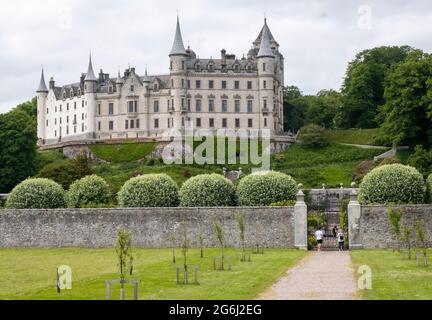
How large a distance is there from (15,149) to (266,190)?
42.3 metres

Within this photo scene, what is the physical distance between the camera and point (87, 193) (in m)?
45.4

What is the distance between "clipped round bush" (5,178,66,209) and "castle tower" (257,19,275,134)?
58335 millimetres

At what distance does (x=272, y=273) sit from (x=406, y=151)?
187 feet

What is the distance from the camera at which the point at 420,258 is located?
99.1 ft

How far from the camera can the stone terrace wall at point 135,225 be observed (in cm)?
3750

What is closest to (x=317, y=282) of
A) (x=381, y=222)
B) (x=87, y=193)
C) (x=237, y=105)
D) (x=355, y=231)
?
(x=355, y=231)

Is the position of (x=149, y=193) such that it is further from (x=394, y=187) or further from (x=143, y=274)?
(x=143, y=274)

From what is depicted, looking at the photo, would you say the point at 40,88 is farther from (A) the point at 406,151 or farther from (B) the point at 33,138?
(A) the point at 406,151

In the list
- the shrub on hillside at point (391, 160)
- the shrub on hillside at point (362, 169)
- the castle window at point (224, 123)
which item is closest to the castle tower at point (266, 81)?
the castle window at point (224, 123)

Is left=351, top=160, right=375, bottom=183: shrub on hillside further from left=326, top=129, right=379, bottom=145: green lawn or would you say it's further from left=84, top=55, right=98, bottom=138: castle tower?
left=84, top=55, right=98, bottom=138: castle tower

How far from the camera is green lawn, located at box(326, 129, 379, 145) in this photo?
89188mm

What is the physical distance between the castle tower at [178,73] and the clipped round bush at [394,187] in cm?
6020

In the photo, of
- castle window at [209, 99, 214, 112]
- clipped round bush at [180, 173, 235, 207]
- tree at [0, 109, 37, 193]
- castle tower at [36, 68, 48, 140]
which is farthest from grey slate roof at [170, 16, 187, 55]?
clipped round bush at [180, 173, 235, 207]

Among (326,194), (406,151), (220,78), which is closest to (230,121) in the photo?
(220,78)
